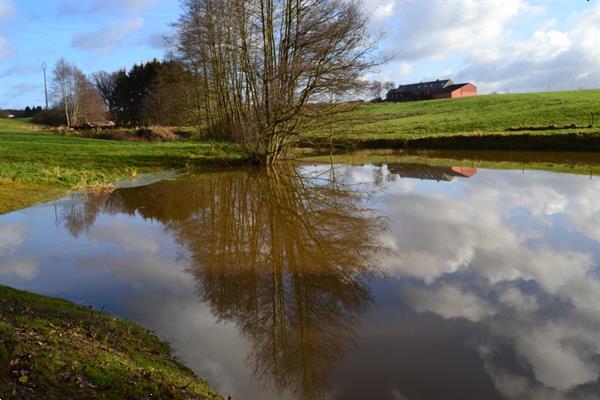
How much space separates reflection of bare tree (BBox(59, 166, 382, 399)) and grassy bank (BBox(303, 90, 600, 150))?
25.4ft

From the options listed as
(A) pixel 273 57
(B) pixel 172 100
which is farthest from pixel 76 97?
(A) pixel 273 57

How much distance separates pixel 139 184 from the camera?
851 inches

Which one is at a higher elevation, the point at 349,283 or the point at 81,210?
the point at 81,210

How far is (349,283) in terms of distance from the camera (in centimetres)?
844

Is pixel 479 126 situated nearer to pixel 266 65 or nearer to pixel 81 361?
pixel 266 65

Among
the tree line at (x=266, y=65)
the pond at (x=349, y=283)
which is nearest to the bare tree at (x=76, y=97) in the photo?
the tree line at (x=266, y=65)

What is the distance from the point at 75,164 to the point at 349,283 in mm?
20717

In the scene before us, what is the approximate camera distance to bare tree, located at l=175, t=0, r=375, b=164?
22984 millimetres

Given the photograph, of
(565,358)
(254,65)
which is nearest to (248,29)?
(254,65)

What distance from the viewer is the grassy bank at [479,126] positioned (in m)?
26.4

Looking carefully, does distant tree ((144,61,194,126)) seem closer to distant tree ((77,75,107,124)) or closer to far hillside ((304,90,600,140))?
distant tree ((77,75,107,124))

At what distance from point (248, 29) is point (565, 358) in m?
25.7

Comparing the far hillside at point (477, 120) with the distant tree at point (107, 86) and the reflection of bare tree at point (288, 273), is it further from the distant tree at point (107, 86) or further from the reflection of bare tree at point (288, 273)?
the distant tree at point (107, 86)

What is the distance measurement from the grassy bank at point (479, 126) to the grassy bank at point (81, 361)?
65.1 feet
